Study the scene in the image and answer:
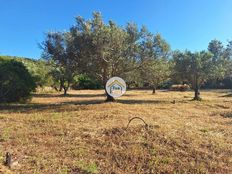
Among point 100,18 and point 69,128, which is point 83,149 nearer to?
point 69,128

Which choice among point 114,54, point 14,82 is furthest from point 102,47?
point 14,82

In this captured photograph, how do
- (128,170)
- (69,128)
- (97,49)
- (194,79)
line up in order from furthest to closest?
(194,79) < (97,49) < (69,128) < (128,170)

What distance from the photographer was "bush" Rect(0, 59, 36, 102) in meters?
15.9

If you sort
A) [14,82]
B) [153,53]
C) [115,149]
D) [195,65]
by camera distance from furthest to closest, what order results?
[195,65]
[153,53]
[14,82]
[115,149]

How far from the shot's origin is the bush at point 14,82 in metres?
15.9

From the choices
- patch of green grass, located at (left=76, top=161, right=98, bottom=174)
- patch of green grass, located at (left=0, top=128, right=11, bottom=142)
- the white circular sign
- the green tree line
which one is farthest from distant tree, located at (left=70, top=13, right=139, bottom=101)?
patch of green grass, located at (left=76, top=161, right=98, bottom=174)

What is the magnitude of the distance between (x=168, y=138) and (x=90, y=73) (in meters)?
11.3

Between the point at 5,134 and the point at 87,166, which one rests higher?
the point at 5,134

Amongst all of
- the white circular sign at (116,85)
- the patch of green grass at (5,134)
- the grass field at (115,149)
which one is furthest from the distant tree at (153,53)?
the patch of green grass at (5,134)

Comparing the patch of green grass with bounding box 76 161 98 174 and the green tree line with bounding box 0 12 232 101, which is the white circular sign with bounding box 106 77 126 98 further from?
the patch of green grass with bounding box 76 161 98 174

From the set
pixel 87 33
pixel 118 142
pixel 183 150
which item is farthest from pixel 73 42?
pixel 183 150

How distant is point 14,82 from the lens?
53.3 feet

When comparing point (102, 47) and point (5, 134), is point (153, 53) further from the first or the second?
point (5, 134)

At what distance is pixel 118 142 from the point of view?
6.89m
